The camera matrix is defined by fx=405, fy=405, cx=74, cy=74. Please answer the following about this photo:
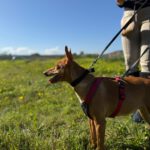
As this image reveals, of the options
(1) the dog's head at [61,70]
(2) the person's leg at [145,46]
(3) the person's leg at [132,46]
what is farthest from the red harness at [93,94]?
(3) the person's leg at [132,46]

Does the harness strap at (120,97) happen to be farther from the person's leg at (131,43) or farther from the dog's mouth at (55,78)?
the person's leg at (131,43)

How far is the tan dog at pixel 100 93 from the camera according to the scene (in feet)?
15.3

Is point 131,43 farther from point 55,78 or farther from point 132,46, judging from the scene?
point 55,78

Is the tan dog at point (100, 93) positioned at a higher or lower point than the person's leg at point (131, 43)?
lower

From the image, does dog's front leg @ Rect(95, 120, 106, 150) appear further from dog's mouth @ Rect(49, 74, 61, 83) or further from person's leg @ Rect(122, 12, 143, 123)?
person's leg @ Rect(122, 12, 143, 123)

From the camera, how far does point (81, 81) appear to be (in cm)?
472

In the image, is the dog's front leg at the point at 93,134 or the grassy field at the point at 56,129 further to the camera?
the grassy field at the point at 56,129

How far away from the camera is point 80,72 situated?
4723 mm

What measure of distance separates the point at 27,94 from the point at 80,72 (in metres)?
6.32

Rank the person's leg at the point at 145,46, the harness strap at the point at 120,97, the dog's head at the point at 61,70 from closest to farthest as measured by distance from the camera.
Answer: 1. the dog's head at the point at 61,70
2. the harness strap at the point at 120,97
3. the person's leg at the point at 145,46

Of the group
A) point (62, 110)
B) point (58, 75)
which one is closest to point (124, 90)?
point (58, 75)

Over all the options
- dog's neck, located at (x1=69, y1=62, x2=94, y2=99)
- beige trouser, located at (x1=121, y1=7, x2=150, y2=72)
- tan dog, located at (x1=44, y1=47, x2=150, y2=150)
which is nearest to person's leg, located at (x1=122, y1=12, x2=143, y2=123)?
beige trouser, located at (x1=121, y1=7, x2=150, y2=72)

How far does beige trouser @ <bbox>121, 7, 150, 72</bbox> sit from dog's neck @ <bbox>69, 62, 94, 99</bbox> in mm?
1253

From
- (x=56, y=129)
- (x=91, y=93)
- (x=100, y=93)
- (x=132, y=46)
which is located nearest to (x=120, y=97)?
(x=100, y=93)
